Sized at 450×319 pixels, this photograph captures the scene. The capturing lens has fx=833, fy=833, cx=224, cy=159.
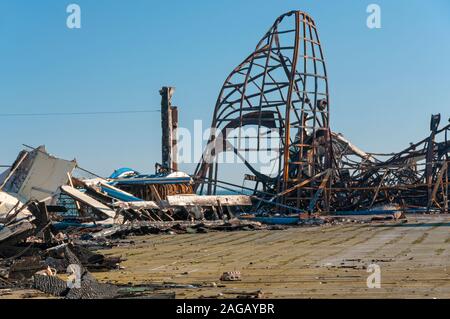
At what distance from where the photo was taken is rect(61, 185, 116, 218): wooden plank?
26369 millimetres

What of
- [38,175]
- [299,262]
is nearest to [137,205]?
[38,175]

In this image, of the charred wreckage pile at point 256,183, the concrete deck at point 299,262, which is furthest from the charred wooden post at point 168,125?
the concrete deck at point 299,262

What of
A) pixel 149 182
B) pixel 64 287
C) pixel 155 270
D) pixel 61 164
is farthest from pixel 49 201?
pixel 64 287

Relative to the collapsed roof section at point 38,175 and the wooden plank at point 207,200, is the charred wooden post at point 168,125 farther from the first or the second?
the collapsed roof section at point 38,175

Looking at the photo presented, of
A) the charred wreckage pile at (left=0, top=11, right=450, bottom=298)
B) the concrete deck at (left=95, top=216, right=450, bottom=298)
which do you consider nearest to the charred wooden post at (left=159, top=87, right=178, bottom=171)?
the charred wreckage pile at (left=0, top=11, right=450, bottom=298)

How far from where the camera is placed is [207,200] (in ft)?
103

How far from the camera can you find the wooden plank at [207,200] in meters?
29.6

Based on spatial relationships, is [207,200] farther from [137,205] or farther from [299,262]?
[299,262]

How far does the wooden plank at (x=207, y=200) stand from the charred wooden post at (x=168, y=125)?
6.57 m

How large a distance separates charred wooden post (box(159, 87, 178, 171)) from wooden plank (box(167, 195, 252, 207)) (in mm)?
6573

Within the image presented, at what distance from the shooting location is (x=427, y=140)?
37656 mm

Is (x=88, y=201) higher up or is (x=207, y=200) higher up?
(x=88, y=201)

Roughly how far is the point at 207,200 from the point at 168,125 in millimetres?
9274

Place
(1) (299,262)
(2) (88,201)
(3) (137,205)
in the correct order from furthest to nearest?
(3) (137,205) < (2) (88,201) < (1) (299,262)
